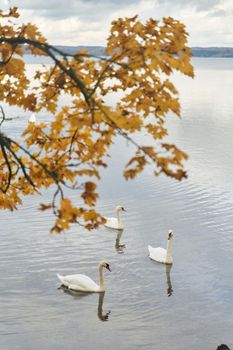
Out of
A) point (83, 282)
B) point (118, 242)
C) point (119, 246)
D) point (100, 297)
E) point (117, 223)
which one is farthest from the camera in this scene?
point (117, 223)

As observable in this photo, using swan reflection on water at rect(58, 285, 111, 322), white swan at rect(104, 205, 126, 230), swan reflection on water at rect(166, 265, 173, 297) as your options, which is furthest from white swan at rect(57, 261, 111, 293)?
white swan at rect(104, 205, 126, 230)

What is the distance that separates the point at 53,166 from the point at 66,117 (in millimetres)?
1027

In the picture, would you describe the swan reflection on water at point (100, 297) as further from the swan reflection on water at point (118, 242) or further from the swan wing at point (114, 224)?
the swan wing at point (114, 224)

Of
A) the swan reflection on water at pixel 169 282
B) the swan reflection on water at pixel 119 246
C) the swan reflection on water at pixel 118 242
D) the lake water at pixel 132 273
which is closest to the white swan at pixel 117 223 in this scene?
the swan reflection on water at pixel 118 242

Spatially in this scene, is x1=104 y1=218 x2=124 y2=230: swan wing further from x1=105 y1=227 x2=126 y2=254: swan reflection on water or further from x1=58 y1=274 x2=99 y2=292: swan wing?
x1=58 y1=274 x2=99 y2=292: swan wing

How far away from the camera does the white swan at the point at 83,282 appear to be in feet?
77.0

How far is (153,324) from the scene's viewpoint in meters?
20.4

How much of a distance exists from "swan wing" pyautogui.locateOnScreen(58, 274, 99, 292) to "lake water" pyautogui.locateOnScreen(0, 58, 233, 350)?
32 cm

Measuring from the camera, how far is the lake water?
19.8 meters

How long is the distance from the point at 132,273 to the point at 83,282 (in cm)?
248

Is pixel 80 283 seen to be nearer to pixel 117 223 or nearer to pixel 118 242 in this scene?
pixel 118 242

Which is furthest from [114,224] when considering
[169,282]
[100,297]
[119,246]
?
[100,297]

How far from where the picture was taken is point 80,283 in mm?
23750

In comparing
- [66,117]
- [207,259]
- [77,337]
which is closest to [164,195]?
[207,259]
